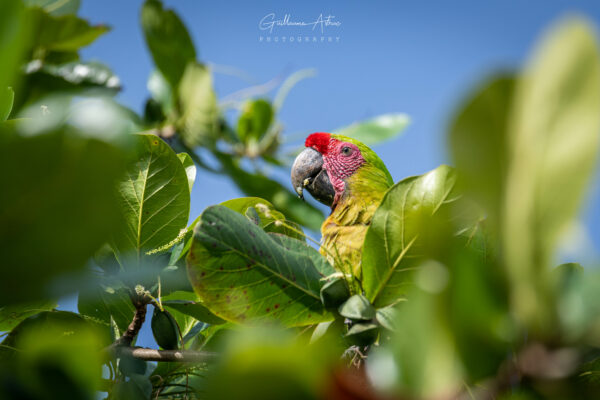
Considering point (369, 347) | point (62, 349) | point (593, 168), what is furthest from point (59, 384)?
point (369, 347)

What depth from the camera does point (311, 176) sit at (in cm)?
204

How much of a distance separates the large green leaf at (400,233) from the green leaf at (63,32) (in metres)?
0.90

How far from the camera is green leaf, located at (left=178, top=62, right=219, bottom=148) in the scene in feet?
5.59

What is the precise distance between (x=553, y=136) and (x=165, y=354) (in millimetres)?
482

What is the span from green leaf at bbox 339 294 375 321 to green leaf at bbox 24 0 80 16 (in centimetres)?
102

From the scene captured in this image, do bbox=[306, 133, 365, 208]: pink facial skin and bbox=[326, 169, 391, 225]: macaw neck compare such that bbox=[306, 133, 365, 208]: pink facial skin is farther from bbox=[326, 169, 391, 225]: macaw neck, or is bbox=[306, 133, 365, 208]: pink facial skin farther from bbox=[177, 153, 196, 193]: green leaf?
bbox=[177, 153, 196, 193]: green leaf

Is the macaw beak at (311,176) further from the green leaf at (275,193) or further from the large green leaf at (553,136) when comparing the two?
the large green leaf at (553,136)

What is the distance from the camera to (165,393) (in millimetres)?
717

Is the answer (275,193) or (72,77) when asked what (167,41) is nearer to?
(72,77)

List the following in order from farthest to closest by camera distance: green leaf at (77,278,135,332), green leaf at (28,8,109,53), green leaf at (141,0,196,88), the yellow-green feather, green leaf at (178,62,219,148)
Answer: green leaf at (178,62,219,148), green leaf at (141,0,196,88), the yellow-green feather, green leaf at (28,8,109,53), green leaf at (77,278,135,332)

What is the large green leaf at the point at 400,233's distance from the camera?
517 mm

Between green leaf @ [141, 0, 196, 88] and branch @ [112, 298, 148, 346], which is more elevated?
green leaf @ [141, 0, 196, 88]

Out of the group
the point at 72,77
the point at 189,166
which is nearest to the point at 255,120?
the point at 72,77

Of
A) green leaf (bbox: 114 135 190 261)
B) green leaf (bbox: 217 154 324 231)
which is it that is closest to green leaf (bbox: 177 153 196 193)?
green leaf (bbox: 114 135 190 261)
